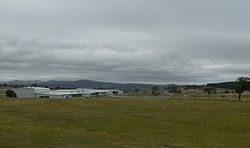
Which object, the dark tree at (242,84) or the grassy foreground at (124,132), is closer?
the grassy foreground at (124,132)

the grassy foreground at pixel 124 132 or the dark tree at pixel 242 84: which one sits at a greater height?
the dark tree at pixel 242 84

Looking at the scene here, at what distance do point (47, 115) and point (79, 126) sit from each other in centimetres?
1041

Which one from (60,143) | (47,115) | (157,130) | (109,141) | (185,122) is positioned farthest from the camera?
(47,115)

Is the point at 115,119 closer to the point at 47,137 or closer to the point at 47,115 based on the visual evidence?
the point at 47,115


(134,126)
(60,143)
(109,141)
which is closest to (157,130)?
(134,126)

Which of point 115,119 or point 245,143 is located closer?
point 245,143

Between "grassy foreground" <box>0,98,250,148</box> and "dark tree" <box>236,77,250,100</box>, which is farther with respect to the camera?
"dark tree" <box>236,77,250,100</box>

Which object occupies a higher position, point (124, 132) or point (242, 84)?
point (242, 84)

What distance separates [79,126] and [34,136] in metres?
8.86

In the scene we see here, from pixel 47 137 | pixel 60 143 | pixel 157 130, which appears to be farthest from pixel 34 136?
pixel 157 130

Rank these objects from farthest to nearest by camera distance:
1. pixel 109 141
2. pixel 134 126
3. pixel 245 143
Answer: pixel 134 126, pixel 245 143, pixel 109 141

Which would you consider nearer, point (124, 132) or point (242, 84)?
point (124, 132)

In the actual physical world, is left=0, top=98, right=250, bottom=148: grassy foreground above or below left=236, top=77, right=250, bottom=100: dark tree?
below

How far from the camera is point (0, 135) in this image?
101 feet
